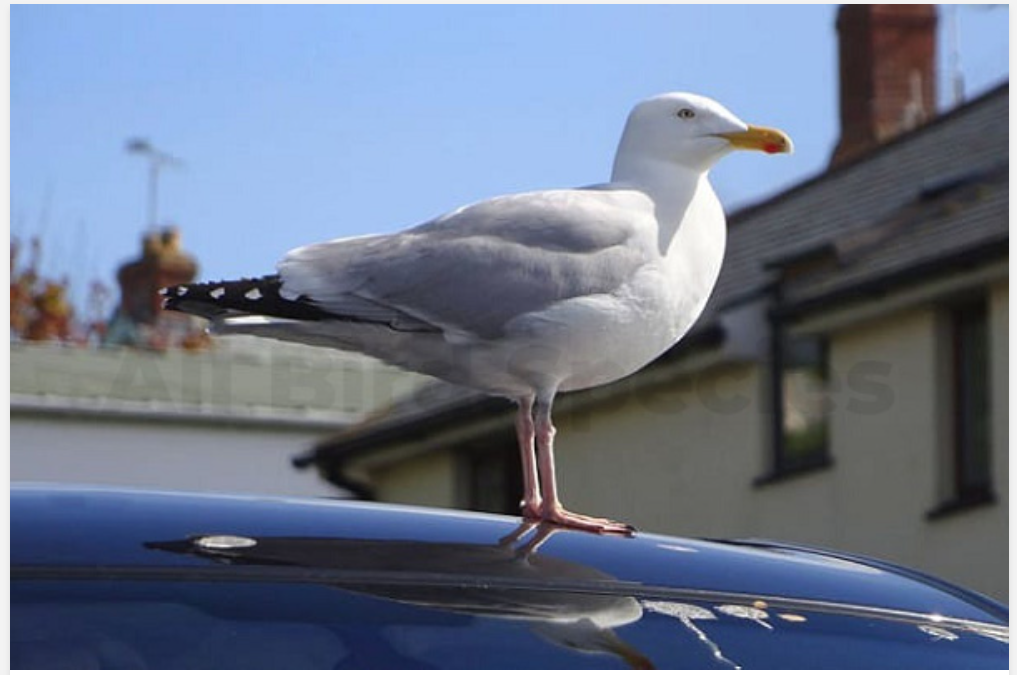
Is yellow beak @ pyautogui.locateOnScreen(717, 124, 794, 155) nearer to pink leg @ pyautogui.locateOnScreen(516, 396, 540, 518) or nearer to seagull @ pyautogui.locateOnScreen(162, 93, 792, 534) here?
seagull @ pyautogui.locateOnScreen(162, 93, 792, 534)

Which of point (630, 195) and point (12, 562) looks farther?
point (630, 195)

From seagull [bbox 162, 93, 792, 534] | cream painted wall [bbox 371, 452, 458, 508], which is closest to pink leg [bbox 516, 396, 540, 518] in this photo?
seagull [bbox 162, 93, 792, 534]

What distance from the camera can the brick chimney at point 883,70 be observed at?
30.6m

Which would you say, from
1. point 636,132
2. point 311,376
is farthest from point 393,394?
point 636,132

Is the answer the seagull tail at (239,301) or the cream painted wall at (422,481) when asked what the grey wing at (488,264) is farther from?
the cream painted wall at (422,481)

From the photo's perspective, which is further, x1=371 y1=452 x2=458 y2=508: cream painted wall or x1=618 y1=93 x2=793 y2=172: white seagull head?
x1=371 y1=452 x2=458 y2=508: cream painted wall

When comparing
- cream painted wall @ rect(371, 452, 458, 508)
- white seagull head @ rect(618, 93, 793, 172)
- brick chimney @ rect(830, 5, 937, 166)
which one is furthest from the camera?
brick chimney @ rect(830, 5, 937, 166)

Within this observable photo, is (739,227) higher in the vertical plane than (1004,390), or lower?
higher

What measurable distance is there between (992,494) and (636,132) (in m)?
16.1

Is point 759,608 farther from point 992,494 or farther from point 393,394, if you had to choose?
point 393,394

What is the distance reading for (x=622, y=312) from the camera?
434cm

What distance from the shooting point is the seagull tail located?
13.4 ft

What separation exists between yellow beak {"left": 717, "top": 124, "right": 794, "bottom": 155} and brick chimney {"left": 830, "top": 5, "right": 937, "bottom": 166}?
26.1 metres

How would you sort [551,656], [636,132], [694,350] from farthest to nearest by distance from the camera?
[694,350] < [636,132] < [551,656]
